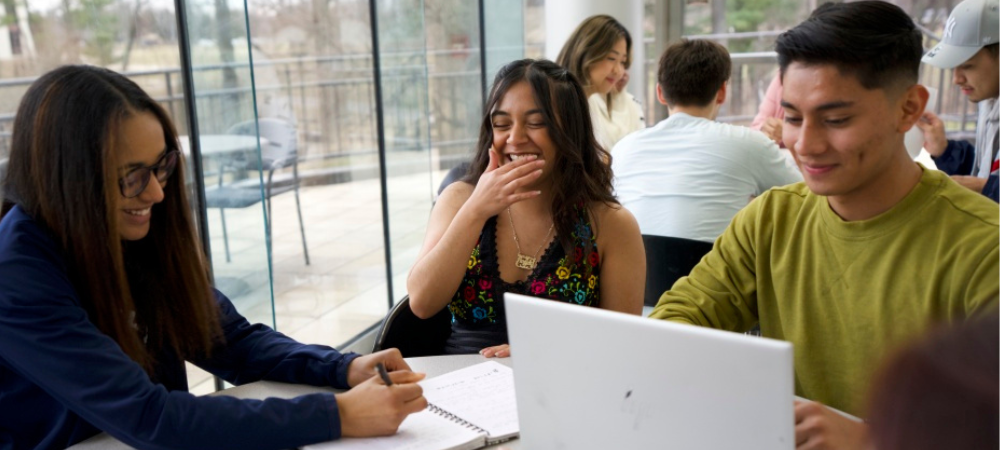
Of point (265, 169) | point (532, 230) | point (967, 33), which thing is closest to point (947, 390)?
point (532, 230)

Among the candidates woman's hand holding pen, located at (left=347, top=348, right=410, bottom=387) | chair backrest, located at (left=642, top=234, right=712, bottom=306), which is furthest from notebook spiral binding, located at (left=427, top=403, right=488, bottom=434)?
chair backrest, located at (left=642, top=234, right=712, bottom=306)

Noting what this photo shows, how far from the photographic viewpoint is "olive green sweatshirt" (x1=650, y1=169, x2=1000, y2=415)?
4.37 feet

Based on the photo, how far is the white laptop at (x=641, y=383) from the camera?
843mm

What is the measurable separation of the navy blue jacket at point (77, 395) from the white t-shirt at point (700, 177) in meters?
1.66

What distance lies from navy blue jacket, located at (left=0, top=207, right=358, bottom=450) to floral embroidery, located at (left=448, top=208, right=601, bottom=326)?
672 millimetres

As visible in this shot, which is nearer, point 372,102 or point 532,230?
point 532,230

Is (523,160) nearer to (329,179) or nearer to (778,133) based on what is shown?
(778,133)

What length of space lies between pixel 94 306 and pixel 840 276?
3.99ft

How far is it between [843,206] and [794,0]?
391 cm

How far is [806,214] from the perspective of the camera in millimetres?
1531

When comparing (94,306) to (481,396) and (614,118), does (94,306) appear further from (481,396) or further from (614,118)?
(614,118)

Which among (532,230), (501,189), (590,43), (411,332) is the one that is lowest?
(411,332)

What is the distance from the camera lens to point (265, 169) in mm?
3621

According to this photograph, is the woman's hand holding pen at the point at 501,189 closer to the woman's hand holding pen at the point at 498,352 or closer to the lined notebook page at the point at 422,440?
the woman's hand holding pen at the point at 498,352
